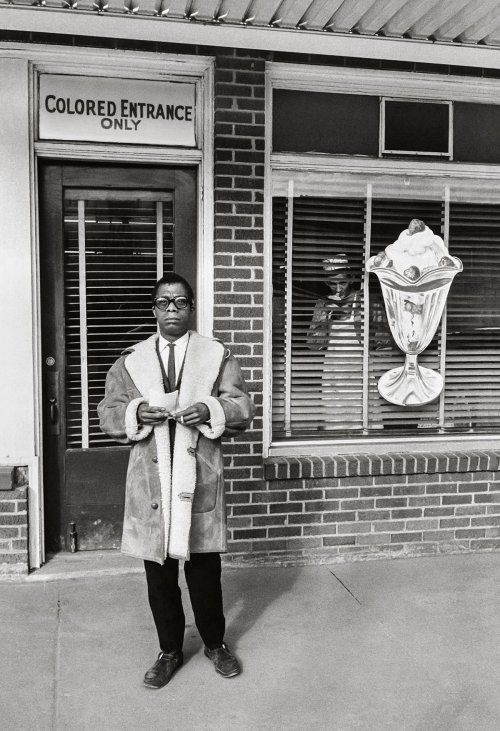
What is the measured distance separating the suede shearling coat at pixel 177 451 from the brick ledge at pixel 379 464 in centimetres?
153

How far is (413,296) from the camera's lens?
532cm

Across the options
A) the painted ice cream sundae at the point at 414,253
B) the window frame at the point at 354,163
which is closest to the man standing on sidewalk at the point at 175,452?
the window frame at the point at 354,163

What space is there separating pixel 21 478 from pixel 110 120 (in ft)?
7.52

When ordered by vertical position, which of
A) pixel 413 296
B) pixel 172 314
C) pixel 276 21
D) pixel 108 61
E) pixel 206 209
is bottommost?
pixel 172 314

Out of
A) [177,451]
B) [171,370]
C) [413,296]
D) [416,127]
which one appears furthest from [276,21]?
[177,451]

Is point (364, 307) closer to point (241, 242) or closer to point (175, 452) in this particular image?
point (241, 242)

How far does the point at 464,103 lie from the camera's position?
534 cm

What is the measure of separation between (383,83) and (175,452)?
3.13 m

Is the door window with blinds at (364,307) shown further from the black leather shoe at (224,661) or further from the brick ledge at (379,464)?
the black leather shoe at (224,661)

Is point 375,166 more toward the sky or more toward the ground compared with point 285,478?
more toward the sky

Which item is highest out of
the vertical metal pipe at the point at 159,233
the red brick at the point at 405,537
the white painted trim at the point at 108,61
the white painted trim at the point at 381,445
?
the white painted trim at the point at 108,61

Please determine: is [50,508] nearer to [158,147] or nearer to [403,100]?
[158,147]

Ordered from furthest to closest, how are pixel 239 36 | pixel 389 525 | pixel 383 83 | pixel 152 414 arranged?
pixel 389 525 < pixel 383 83 < pixel 239 36 < pixel 152 414

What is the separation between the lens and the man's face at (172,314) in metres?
3.45
